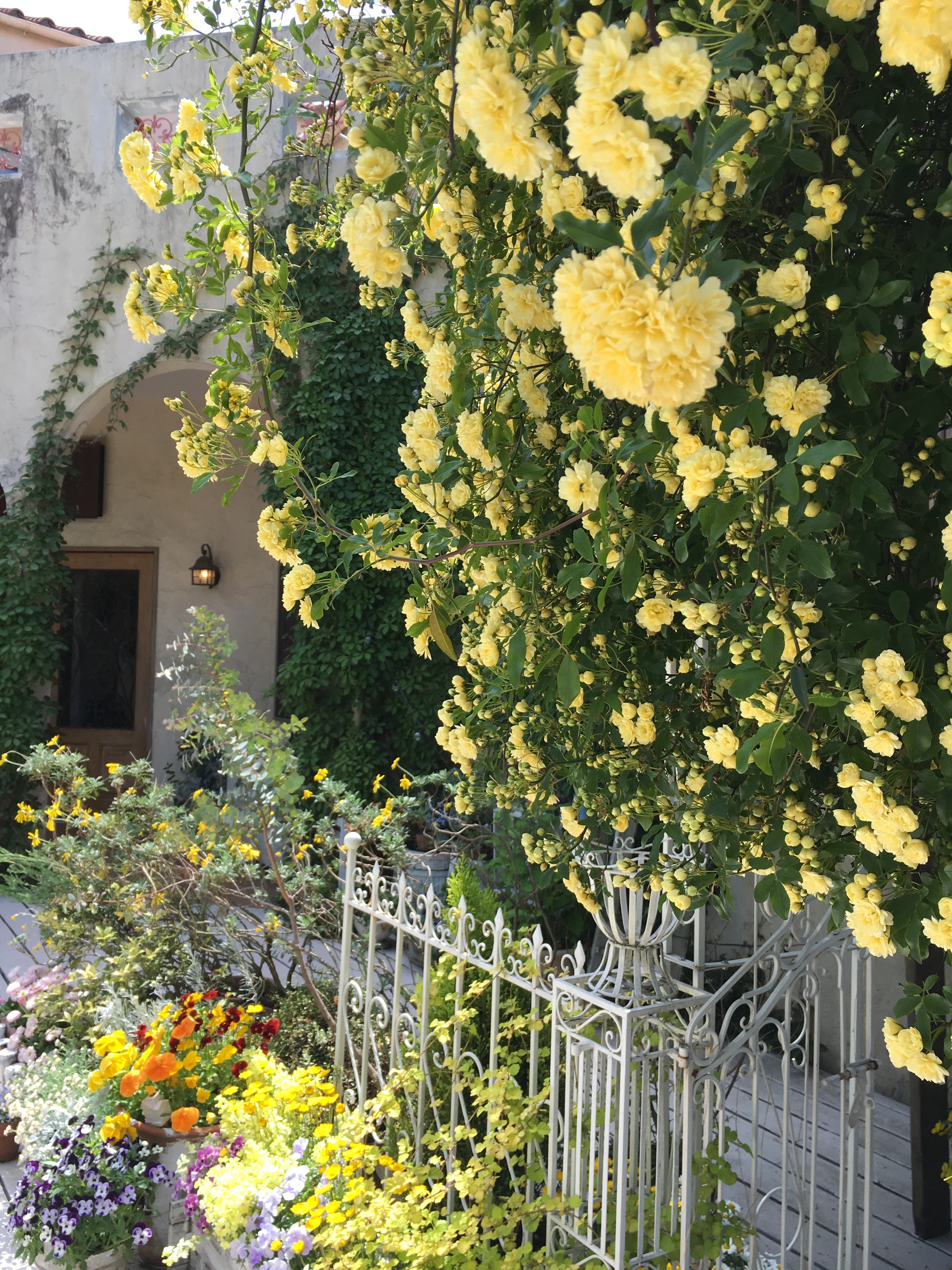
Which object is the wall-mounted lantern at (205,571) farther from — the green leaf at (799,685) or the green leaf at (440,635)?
the green leaf at (799,685)

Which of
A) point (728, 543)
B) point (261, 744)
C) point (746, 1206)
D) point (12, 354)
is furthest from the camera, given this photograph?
point (12, 354)

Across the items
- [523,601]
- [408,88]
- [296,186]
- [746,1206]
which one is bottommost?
[746,1206]

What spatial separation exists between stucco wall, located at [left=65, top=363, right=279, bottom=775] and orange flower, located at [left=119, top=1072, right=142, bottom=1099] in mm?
5570

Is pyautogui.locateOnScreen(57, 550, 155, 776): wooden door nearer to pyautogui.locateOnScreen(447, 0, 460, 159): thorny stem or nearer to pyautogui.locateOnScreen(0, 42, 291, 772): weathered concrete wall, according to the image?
pyautogui.locateOnScreen(0, 42, 291, 772): weathered concrete wall

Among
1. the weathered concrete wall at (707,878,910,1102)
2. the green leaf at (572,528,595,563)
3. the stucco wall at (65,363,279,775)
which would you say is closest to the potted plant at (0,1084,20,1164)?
the weathered concrete wall at (707,878,910,1102)

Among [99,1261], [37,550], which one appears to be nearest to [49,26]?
[37,550]

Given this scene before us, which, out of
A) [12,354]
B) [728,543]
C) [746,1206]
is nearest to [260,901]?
[746,1206]

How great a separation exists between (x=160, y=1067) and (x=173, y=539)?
6293 mm

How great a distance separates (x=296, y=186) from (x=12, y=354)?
5.87 meters

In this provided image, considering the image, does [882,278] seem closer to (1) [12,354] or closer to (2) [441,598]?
(2) [441,598]

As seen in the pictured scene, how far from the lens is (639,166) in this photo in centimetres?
67

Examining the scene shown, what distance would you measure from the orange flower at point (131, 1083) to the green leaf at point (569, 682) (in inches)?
87.6

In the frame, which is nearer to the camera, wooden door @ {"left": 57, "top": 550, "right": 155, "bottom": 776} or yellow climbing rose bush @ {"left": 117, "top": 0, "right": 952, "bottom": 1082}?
yellow climbing rose bush @ {"left": 117, "top": 0, "right": 952, "bottom": 1082}

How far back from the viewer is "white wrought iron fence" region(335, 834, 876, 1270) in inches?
73.3
